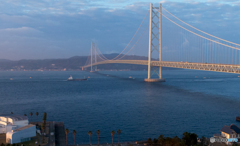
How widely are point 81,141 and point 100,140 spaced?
51.1 inches

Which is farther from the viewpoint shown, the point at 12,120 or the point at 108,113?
the point at 108,113

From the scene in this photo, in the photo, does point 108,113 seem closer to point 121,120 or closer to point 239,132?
point 121,120

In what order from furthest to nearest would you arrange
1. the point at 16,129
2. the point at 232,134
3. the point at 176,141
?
the point at 16,129, the point at 232,134, the point at 176,141

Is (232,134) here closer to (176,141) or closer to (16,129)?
(176,141)

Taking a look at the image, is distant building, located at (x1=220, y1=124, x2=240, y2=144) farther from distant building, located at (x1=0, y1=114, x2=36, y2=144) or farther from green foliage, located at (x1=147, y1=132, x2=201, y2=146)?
distant building, located at (x1=0, y1=114, x2=36, y2=144)

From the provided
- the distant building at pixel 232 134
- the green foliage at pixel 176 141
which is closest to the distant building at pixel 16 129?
the green foliage at pixel 176 141

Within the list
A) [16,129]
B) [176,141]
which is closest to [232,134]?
[176,141]

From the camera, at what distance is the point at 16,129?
16.0m

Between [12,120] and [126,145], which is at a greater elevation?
[12,120]

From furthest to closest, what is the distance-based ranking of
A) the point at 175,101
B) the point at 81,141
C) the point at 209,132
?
the point at 175,101
the point at 209,132
the point at 81,141

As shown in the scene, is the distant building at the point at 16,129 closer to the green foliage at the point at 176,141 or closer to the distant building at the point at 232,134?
the green foliage at the point at 176,141

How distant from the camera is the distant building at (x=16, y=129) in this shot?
14.8m

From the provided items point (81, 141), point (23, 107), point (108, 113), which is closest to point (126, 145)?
point (81, 141)

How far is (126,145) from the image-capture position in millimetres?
14492
